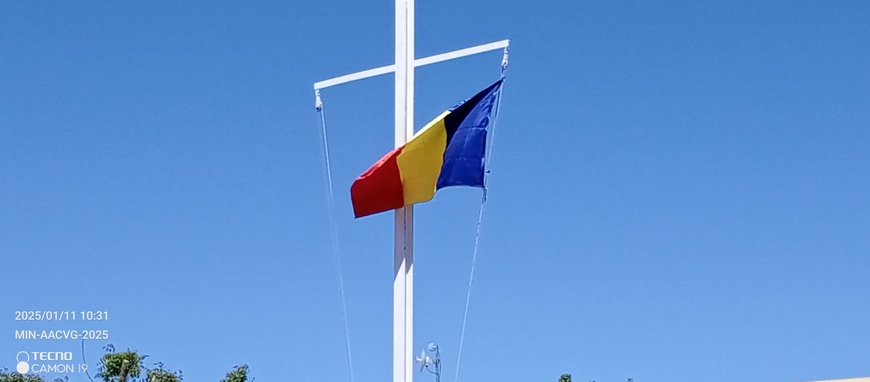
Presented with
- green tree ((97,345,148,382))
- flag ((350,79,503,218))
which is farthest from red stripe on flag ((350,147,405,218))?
green tree ((97,345,148,382))

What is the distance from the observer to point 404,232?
655 inches

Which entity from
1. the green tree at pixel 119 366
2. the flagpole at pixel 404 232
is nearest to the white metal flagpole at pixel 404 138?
the flagpole at pixel 404 232

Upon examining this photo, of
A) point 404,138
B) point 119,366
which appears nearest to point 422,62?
point 404,138

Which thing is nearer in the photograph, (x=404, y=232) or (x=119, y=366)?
(x=404, y=232)

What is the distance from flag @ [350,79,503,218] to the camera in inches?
658

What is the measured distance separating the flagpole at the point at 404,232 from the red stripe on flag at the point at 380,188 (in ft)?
0.55

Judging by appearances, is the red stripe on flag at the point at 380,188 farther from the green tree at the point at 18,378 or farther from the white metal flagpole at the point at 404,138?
the green tree at the point at 18,378

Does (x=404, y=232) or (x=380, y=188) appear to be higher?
(x=380, y=188)

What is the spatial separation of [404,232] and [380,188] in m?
0.60

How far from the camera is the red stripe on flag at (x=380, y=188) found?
54.7 ft

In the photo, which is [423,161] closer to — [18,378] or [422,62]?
[422,62]

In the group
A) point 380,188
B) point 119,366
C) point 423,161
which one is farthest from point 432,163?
point 119,366

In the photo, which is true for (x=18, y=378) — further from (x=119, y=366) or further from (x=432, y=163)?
(x=432, y=163)

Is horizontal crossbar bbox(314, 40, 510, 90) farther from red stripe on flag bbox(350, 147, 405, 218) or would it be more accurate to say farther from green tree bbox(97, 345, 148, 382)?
green tree bbox(97, 345, 148, 382)
